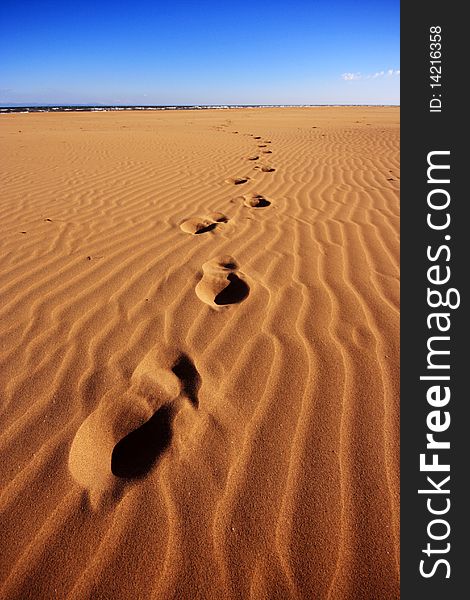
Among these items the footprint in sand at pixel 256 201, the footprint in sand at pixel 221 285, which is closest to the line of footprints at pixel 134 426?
the footprint in sand at pixel 221 285

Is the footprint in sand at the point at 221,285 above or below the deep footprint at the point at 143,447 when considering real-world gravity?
above

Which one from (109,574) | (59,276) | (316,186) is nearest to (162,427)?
(109,574)

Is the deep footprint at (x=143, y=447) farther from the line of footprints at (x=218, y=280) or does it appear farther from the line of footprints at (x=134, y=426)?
the line of footprints at (x=218, y=280)

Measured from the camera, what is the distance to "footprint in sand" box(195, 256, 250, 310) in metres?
2.37

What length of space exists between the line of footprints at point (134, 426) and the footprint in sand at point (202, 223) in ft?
6.11

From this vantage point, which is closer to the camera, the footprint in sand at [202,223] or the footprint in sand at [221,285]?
the footprint in sand at [221,285]

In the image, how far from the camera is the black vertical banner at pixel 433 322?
1.22 meters

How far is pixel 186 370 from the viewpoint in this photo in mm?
1804

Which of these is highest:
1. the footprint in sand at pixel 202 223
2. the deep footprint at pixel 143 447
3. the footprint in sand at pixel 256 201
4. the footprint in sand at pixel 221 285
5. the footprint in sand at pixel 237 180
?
the footprint in sand at pixel 237 180

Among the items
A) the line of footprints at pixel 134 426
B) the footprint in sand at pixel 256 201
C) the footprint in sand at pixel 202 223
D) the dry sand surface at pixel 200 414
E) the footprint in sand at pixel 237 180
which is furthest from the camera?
the footprint in sand at pixel 237 180

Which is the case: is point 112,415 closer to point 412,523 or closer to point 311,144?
point 412,523

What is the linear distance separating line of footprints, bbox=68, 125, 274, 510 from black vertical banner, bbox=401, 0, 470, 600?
3.20 feet

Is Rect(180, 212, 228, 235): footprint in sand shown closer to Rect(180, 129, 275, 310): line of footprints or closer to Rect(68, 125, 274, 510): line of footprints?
Rect(180, 129, 275, 310): line of footprints

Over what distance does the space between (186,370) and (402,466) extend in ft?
3.46
